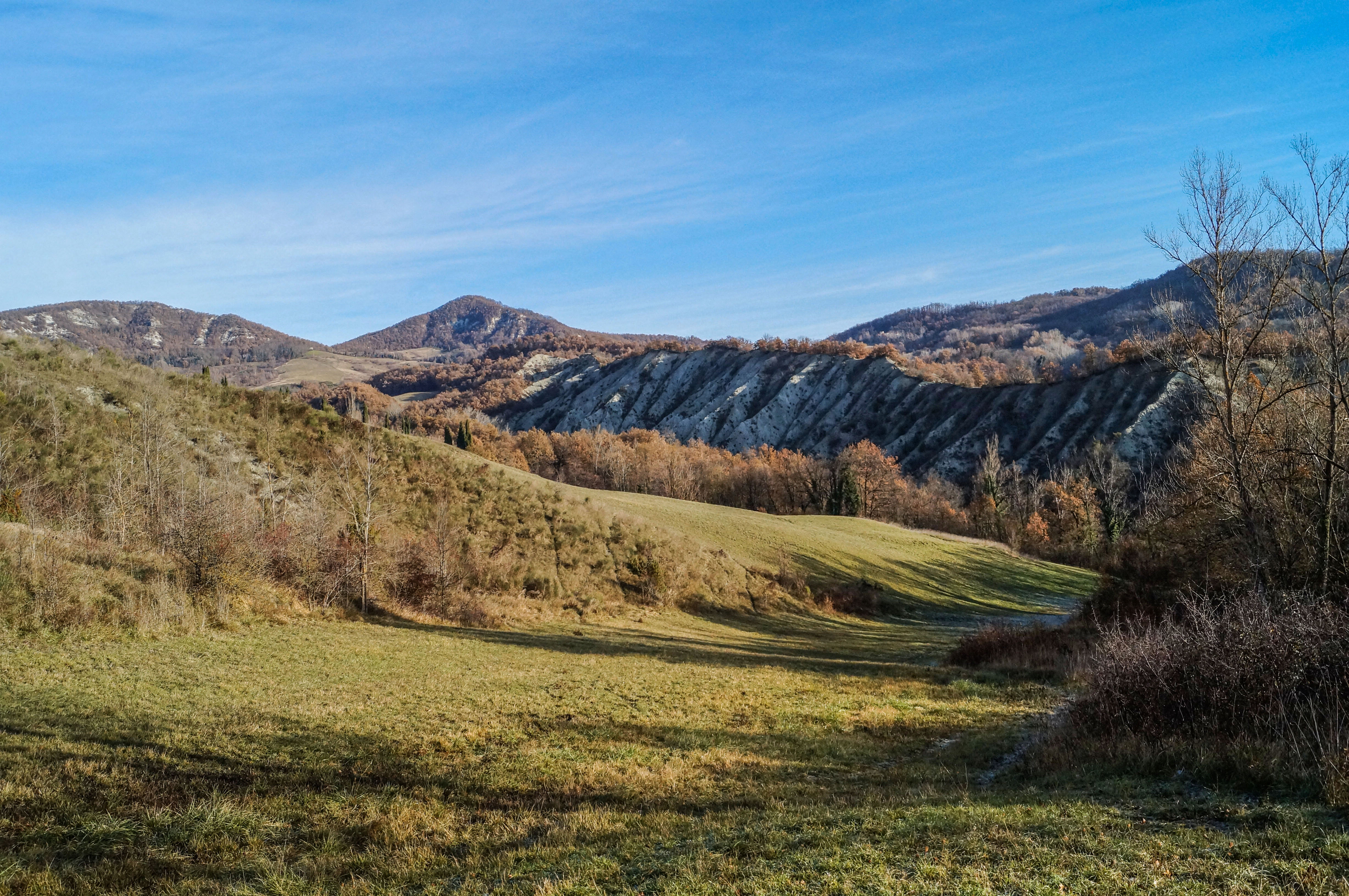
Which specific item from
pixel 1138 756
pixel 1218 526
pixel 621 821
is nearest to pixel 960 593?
pixel 1218 526

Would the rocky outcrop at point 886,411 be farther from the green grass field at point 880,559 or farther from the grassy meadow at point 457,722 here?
the grassy meadow at point 457,722

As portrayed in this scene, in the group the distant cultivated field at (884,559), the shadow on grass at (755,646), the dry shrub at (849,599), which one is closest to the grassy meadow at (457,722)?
the shadow on grass at (755,646)

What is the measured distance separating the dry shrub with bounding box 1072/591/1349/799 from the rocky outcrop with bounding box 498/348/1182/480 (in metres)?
89.0

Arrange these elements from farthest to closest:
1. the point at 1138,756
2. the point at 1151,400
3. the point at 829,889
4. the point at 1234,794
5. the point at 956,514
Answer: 1. the point at 1151,400
2. the point at 956,514
3. the point at 1138,756
4. the point at 1234,794
5. the point at 829,889

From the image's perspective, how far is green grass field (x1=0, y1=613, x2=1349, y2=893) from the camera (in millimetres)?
5867

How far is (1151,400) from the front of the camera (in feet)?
339

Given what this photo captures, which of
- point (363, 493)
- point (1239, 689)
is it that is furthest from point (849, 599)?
point (1239, 689)

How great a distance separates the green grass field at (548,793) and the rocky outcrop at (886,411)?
9082cm

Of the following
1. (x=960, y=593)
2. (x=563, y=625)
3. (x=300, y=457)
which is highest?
(x=300, y=457)

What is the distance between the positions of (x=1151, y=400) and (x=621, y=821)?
120 metres

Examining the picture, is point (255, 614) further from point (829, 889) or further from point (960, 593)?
point (960, 593)

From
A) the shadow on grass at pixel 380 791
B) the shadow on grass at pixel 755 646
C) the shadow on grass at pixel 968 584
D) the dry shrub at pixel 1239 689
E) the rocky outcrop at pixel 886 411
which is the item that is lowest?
the shadow on grass at pixel 968 584

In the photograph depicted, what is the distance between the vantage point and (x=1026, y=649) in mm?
23109

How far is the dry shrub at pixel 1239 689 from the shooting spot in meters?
7.84
